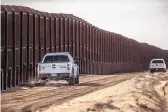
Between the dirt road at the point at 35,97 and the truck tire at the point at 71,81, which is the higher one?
the truck tire at the point at 71,81

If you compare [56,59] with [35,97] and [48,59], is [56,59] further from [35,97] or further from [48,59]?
[35,97]

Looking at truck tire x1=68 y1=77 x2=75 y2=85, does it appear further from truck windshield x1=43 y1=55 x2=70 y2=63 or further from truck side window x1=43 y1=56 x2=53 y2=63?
truck side window x1=43 y1=56 x2=53 y2=63

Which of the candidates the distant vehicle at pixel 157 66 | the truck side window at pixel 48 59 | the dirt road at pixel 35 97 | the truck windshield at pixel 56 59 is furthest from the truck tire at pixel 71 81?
the distant vehicle at pixel 157 66

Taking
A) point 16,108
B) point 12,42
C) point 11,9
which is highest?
point 11,9

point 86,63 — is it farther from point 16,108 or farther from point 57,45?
point 16,108

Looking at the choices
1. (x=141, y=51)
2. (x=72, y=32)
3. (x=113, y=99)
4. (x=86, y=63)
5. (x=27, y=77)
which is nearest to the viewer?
(x=113, y=99)

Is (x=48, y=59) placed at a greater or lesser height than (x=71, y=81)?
greater

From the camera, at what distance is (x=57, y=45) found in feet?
114

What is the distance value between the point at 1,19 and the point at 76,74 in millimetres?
5235

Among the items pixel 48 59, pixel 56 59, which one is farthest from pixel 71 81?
pixel 48 59

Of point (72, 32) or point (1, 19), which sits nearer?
point (1, 19)

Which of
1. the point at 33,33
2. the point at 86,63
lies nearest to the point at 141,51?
the point at 86,63

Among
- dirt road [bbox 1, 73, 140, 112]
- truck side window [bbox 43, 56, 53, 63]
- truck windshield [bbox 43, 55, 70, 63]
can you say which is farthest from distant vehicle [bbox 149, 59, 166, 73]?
dirt road [bbox 1, 73, 140, 112]

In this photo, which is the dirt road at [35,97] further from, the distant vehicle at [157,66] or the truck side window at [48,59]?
the distant vehicle at [157,66]
